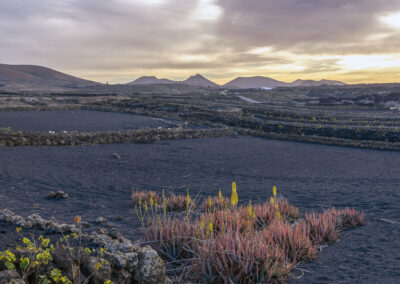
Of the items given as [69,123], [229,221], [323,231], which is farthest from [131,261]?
[69,123]

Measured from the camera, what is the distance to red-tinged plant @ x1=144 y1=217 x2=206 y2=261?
4008 mm

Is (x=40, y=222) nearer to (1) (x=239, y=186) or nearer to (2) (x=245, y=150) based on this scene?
(1) (x=239, y=186)

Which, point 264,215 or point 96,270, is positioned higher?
point 96,270

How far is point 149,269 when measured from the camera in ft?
10.0

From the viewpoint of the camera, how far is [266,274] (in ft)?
11.1

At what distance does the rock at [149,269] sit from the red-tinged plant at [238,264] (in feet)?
1.57

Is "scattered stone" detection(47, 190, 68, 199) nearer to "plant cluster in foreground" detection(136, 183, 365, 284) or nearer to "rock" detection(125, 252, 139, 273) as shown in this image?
"plant cluster in foreground" detection(136, 183, 365, 284)

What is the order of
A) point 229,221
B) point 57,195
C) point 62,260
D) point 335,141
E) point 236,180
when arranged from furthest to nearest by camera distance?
1. point 335,141
2. point 236,180
3. point 57,195
4. point 229,221
5. point 62,260

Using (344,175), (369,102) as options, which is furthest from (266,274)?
(369,102)

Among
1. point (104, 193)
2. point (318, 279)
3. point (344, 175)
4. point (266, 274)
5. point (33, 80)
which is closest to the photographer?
point (266, 274)

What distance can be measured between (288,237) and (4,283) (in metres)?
3.26

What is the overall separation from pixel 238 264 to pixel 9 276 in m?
2.13

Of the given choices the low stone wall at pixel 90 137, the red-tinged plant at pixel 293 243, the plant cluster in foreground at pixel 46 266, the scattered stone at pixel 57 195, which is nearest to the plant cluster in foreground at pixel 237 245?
the red-tinged plant at pixel 293 243

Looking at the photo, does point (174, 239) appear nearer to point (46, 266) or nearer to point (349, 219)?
point (46, 266)
